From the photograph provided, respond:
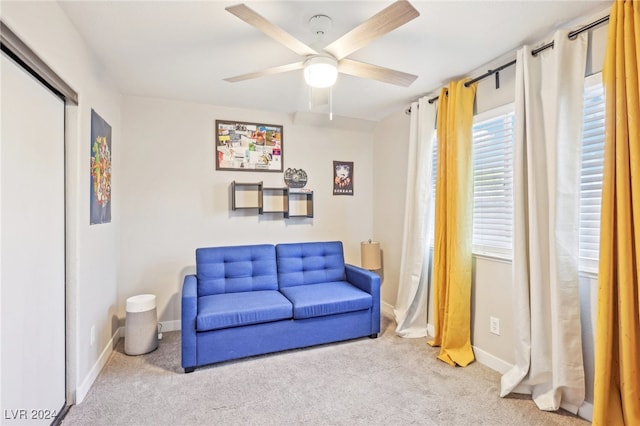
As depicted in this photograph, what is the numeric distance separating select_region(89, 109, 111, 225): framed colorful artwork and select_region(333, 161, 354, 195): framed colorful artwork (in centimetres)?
241

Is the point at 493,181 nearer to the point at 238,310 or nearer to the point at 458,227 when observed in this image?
the point at 458,227

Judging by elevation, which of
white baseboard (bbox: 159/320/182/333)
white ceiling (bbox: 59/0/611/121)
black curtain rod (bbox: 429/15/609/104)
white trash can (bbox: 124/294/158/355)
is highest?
white ceiling (bbox: 59/0/611/121)

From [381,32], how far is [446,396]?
2308 millimetres

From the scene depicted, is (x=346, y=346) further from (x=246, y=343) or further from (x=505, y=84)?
(x=505, y=84)

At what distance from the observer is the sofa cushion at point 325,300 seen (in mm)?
2756

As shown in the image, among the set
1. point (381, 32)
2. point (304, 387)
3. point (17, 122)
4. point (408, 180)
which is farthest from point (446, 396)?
point (17, 122)

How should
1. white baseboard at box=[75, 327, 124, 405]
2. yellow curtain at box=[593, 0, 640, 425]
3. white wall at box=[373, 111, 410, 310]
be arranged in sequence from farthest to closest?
white wall at box=[373, 111, 410, 310]
white baseboard at box=[75, 327, 124, 405]
yellow curtain at box=[593, 0, 640, 425]

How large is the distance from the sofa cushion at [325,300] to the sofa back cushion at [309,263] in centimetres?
16

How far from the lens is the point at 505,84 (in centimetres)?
242

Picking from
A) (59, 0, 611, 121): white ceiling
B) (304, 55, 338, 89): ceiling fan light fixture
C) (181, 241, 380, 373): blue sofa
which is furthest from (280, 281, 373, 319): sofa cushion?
(59, 0, 611, 121): white ceiling

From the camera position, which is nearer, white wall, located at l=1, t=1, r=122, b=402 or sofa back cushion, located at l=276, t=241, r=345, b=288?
white wall, located at l=1, t=1, r=122, b=402

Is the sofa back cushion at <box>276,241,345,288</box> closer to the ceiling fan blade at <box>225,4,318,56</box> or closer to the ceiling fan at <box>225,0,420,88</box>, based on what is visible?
the ceiling fan at <box>225,0,420,88</box>

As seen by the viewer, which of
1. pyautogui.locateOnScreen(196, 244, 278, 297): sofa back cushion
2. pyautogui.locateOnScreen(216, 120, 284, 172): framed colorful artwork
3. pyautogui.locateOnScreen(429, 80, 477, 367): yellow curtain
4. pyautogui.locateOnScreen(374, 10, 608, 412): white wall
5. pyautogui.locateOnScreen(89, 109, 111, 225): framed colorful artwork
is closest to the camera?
pyautogui.locateOnScreen(374, 10, 608, 412): white wall

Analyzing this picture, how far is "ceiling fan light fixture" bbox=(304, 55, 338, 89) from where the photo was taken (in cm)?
187
